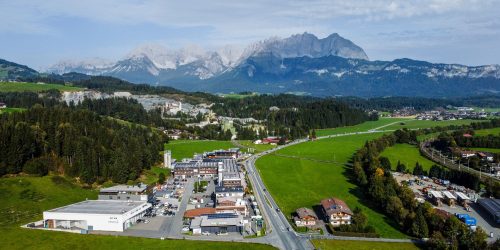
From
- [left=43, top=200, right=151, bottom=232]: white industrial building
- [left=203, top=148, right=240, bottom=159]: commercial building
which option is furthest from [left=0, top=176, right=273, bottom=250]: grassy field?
[left=203, top=148, right=240, bottom=159]: commercial building

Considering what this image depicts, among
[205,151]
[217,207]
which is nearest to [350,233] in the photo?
[217,207]

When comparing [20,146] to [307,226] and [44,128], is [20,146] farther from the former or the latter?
[307,226]

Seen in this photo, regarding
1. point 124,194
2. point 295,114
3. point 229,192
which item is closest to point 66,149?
point 124,194

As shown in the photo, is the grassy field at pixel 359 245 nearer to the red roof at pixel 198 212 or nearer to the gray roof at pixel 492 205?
the red roof at pixel 198 212

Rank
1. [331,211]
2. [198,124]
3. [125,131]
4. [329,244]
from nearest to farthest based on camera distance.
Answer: [329,244], [331,211], [125,131], [198,124]

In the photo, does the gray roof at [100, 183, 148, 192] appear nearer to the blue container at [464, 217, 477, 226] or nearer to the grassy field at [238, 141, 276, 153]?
the blue container at [464, 217, 477, 226]

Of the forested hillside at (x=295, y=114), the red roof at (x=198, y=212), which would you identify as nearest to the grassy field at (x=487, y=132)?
the forested hillside at (x=295, y=114)

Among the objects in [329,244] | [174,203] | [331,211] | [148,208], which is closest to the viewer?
[329,244]
